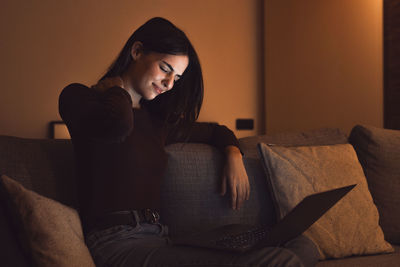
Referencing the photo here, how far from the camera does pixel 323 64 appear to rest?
2.89 meters

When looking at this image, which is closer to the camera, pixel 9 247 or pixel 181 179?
pixel 9 247

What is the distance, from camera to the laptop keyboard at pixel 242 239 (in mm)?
1140

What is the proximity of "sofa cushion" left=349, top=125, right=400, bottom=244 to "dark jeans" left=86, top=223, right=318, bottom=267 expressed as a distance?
0.72 meters

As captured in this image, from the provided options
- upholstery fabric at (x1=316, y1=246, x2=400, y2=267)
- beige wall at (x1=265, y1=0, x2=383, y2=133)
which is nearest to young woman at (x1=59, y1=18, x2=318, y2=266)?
upholstery fabric at (x1=316, y1=246, x2=400, y2=267)

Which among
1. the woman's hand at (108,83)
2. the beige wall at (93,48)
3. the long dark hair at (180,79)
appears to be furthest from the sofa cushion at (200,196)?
the beige wall at (93,48)

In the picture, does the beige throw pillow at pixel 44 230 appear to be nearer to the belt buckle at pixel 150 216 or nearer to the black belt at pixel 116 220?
the black belt at pixel 116 220

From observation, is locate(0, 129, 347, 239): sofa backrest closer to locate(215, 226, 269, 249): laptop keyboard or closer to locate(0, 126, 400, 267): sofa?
locate(0, 126, 400, 267): sofa

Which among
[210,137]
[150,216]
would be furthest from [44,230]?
[210,137]

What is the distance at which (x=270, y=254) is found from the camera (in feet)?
3.45

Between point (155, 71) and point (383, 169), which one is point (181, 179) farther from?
point (383, 169)

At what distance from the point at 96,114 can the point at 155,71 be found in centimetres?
34

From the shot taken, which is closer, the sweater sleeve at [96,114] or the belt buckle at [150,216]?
the sweater sleeve at [96,114]

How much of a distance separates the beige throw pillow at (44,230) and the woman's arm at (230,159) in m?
0.64

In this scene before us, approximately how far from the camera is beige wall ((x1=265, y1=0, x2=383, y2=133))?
105 inches
